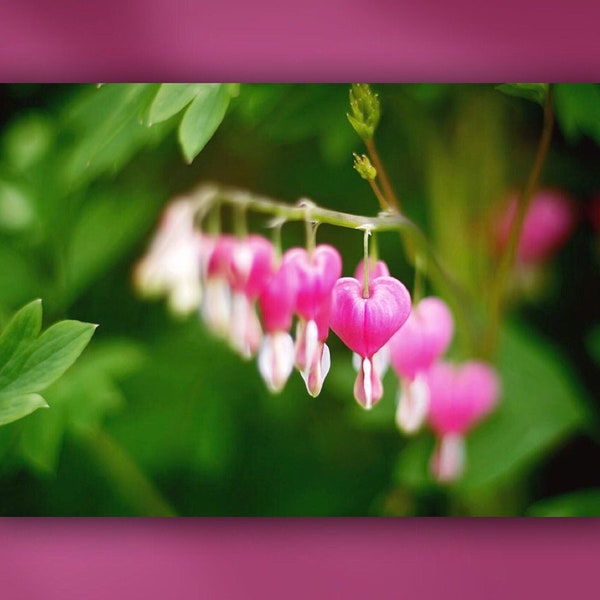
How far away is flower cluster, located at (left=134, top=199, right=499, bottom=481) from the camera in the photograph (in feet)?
6.07

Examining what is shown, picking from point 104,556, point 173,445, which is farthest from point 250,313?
point 104,556

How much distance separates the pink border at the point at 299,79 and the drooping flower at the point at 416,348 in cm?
22

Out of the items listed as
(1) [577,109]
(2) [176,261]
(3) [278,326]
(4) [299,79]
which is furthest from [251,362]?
(1) [577,109]

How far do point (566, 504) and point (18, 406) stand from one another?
1.05m

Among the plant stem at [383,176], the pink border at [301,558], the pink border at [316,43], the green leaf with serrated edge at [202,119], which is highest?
the pink border at [316,43]

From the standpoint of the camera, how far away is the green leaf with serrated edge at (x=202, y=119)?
6.02ft

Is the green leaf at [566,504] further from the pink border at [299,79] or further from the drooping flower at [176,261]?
the drooping flower at [176,261]

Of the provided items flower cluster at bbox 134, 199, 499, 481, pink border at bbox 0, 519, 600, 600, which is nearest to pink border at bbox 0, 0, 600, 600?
pink border at bbox 0, 519, 600, 600

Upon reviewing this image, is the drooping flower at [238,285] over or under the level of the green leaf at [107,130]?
under

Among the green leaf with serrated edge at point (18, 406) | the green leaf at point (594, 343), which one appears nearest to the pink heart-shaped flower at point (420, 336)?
the green leaf at point (594, 343)

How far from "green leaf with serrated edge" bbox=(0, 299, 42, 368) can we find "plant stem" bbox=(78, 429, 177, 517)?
0.21 m

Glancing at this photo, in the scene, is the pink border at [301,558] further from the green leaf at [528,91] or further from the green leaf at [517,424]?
the green leaf at [528,91]

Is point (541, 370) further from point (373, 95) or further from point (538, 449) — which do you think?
point (373, 95)

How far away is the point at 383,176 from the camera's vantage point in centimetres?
185
